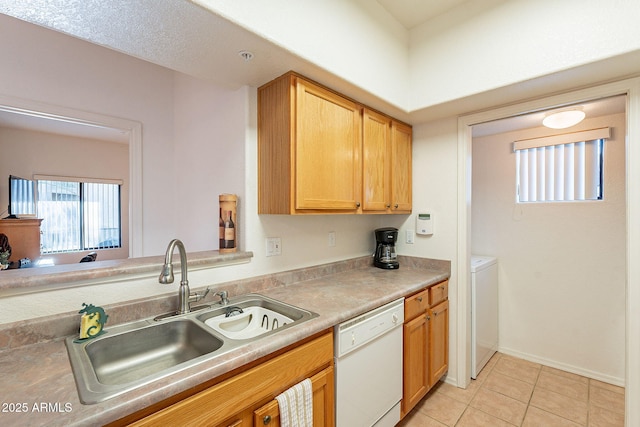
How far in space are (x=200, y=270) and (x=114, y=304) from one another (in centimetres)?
39

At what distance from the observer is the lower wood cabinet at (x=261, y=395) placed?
84 cm

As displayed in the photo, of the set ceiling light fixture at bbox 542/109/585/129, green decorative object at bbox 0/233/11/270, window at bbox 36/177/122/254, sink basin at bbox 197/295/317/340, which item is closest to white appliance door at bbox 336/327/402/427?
sink basin at bbox 197/295/317/340

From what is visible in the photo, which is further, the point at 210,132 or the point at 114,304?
the point at 210,132

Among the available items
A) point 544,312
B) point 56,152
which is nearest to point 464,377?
point 544,312

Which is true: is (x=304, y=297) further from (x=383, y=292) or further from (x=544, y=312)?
(x=544, y=312)

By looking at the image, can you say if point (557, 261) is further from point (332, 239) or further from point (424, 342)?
point (332, 239)

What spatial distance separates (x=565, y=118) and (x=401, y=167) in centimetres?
122

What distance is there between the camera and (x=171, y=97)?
2689 mm

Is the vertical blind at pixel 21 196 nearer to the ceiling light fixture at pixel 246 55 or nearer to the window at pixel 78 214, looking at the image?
the window at pixel 78 214

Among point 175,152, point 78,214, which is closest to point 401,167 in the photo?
point 175,152

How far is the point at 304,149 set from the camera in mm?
1575

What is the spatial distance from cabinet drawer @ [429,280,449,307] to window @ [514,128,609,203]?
1.35 metres

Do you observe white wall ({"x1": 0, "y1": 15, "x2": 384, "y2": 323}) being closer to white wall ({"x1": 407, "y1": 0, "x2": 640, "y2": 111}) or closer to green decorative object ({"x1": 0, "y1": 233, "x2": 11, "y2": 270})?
white wall ({"x1": 407, "y1": 0, "x2": 640, "y2": 111})

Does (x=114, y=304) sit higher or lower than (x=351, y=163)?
lower
